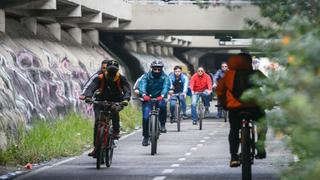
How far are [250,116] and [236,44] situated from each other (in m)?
54.1

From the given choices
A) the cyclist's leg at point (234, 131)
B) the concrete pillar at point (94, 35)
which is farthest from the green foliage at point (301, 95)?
the concrete pillar at point (94, 35)

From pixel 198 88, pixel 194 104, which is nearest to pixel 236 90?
pixel 194 104

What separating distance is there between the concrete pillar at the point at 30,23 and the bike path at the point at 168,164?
19.0ft

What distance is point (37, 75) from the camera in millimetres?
23406

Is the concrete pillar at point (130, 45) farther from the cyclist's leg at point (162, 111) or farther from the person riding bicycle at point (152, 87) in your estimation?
the person riding bicycle at point (152, 87)

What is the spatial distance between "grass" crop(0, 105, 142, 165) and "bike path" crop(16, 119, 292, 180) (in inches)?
24.3

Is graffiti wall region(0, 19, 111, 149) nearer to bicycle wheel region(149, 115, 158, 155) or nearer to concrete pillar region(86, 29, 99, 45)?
bicycle wheel region(149, 115, 158, 155)

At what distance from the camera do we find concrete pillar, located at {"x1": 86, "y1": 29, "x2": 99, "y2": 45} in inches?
1407

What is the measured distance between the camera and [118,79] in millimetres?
14672

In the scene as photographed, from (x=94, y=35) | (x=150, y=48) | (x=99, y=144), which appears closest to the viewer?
(x=99, y=144)

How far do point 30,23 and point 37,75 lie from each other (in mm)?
3467

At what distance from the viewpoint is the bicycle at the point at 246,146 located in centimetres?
1076

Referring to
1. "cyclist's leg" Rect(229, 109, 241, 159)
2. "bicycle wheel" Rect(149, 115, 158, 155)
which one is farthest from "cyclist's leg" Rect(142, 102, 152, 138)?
"cyclist's leg" Rect(229, 109, 241, 159)

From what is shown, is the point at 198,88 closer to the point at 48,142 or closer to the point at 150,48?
the point at 48,142
